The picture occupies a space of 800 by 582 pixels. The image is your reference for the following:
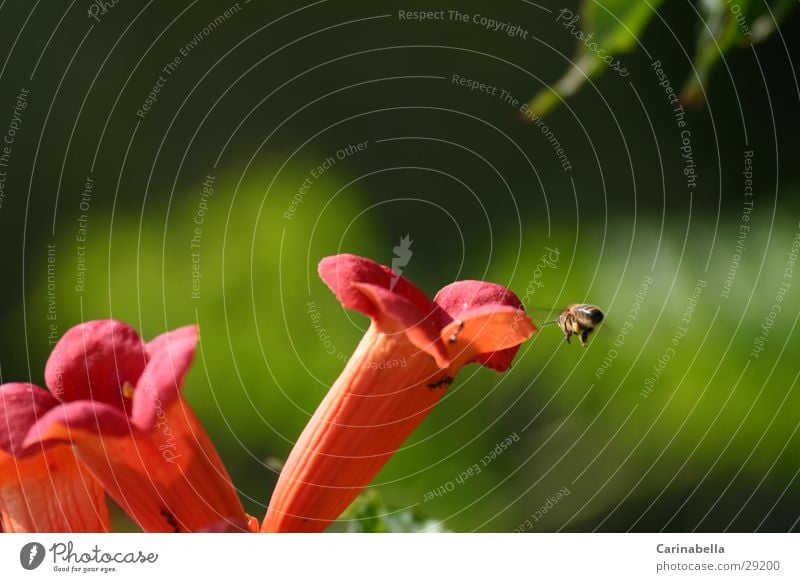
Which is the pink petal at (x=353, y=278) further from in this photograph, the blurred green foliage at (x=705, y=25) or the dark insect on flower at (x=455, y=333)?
the blurred green foliage at (x=705, y=25)

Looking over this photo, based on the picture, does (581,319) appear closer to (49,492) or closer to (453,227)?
(49,492)

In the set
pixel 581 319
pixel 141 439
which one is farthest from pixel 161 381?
pixel 581 319

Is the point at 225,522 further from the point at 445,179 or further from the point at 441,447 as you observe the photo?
the point at 445,179

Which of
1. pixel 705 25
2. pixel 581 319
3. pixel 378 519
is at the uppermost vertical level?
pixel 705 25

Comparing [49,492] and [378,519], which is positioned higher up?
[49,492]

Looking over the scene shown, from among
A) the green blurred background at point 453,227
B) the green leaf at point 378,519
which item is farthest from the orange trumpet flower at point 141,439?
the green blurred background at point 453,227

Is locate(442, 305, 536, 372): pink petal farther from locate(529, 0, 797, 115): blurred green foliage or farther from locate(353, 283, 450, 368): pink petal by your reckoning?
locate(529, 0, 797, 115): blurred green foliage
